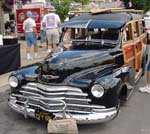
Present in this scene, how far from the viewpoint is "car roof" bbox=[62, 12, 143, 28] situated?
7121mm

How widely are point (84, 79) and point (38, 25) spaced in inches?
651

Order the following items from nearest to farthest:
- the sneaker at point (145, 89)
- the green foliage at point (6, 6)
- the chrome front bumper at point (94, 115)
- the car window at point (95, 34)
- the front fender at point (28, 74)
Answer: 1. the chrome front bumper at point (94, 115)
2. the front fender at point (28, 74)
3. the car window at point (95, 34)
4. the sneaker at point (145, 89)
5. the green foliage at point (6, 6)

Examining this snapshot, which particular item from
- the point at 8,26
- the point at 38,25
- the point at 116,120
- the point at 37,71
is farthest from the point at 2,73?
the point at 8,26

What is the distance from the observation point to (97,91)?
17.6 feet

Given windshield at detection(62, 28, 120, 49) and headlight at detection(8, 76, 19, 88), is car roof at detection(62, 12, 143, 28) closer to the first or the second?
windshield at detection(62, 28, 120, 49)

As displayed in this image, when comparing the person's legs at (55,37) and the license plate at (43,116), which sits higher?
the person's legs at (55,37)

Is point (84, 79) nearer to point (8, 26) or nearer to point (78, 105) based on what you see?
point (78, 105)

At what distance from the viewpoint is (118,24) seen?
7055mm

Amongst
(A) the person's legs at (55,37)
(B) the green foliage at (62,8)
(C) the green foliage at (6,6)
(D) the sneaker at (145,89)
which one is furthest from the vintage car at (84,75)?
(C) the green foliage at (6,6)

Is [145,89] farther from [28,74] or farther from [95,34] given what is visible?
[28,74]

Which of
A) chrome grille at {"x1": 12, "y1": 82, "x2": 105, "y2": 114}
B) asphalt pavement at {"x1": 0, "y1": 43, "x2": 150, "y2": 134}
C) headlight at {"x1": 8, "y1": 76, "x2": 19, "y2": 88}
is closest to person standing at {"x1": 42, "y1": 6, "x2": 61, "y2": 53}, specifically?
asphalt pavement at {"x1": 0, "y1": 43, "x2": 150, "y2": 134}

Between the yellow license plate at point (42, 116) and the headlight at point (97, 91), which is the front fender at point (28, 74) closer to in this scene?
the yellow license plate at point (42, 116)

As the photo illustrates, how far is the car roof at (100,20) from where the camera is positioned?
7121 mm

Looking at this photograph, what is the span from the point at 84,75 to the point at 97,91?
0.45 m
